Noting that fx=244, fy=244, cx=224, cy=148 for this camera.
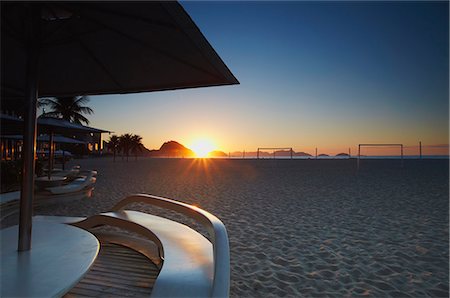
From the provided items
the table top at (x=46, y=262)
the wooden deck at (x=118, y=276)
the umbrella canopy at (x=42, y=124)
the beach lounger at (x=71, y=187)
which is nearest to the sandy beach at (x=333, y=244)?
the beach lounger at (x=71, y=187)

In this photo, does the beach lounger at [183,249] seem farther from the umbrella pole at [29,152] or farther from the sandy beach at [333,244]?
the umbrella pole at [29,152]

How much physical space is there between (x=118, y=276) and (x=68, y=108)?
104ft

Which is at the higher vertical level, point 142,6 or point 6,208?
point 142,6

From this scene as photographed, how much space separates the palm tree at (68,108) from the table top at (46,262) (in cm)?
3012

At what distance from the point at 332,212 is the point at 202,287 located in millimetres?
5116

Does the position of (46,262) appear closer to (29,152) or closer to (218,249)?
(29,152)

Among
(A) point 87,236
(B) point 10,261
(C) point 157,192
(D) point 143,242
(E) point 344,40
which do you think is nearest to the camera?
(B) point 10,261

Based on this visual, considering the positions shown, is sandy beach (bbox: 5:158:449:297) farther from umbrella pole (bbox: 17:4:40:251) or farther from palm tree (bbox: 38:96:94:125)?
palm tree (bbox: 38:96:94:125)

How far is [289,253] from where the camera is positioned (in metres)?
3.53

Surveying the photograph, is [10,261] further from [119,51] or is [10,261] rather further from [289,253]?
[289,253]

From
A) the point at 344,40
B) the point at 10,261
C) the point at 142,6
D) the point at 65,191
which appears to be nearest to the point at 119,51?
the point at 142,6

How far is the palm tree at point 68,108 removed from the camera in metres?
27.5

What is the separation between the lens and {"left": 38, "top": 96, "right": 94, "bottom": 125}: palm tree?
2752 centimetres

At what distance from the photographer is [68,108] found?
2847cm
